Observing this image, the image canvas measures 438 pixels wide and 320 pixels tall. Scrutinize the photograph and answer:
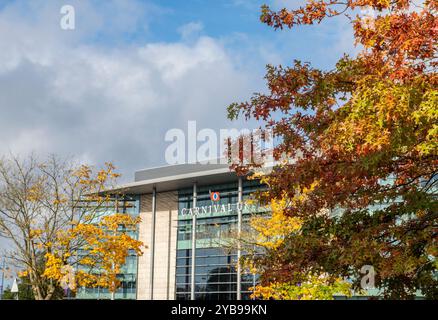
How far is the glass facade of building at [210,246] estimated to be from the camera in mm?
64812

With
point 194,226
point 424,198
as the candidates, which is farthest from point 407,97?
point 194,226

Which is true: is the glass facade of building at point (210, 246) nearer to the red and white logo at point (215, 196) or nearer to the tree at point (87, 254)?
the red and white logo at point (215, 196)

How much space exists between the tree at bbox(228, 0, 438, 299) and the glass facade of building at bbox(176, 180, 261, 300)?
50482 millimetres

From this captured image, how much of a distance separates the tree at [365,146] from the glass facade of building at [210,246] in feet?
166

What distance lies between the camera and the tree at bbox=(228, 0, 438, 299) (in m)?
9.77

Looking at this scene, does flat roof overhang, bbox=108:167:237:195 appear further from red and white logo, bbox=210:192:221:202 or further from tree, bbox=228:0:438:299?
tree, bbox=228:0:438:299

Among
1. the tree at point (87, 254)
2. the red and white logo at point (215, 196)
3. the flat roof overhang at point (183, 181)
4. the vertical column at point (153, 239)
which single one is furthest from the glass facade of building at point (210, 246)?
the tree at point (87, 254)

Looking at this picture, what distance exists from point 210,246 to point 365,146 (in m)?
57.5

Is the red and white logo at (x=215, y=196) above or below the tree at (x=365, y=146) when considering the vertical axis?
above

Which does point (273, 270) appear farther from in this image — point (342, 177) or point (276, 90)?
point (276, 90)

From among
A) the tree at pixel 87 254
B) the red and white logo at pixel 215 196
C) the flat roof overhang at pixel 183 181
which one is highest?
the flat roof overhang at pixel 183 181

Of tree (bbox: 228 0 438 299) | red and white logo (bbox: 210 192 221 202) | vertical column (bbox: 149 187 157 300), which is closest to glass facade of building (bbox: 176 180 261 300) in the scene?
red and white logo (bbox: 210 192 221 202)

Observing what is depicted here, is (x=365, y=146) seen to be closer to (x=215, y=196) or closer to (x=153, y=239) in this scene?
(x=215, y=196)

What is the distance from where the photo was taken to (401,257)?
35.2ft
